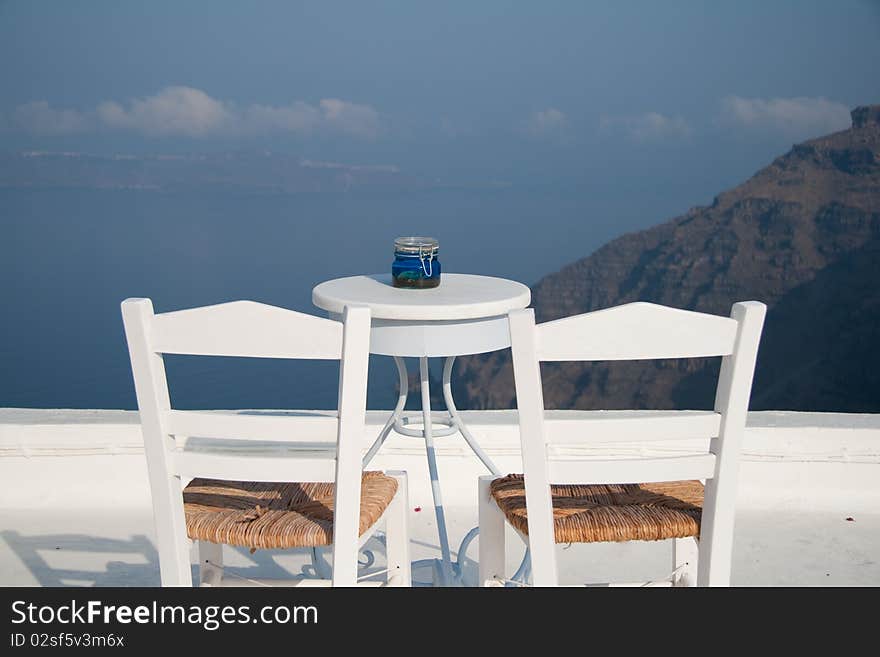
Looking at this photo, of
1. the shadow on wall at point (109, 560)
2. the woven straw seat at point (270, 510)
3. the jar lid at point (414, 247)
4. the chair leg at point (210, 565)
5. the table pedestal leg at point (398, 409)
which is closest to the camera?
the woven straw seat at point (270, 510)

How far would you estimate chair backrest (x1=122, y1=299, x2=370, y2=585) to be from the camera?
1.39 metres

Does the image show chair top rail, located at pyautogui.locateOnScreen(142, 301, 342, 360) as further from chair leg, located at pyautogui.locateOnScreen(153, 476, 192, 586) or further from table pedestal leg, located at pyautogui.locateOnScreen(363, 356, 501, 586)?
table pedestal leg, located at pyautogui.locateOnScreen(363, 356, 501, 586)

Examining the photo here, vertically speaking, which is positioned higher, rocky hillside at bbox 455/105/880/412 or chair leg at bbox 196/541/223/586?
rocky hillside at bbox 455/105/880/412

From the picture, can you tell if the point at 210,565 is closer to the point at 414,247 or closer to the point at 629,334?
the point at 414,247

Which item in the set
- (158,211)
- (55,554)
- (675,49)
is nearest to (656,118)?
(675,49)

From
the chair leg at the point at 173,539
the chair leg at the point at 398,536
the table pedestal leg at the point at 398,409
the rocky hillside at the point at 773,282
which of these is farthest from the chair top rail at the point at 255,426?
the rocky hillside at the point at 773,282

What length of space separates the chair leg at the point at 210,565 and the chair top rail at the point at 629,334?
3.08 ft

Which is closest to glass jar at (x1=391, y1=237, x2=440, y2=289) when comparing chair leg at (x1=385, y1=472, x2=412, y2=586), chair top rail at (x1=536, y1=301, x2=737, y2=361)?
chair leg at (x1=385, y1=472, x2=412, y2=586)

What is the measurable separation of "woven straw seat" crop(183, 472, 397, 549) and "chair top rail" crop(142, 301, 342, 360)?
1.15ft

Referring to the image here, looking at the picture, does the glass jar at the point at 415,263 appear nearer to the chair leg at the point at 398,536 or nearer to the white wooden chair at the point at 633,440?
the chair leg at the point at 398,536

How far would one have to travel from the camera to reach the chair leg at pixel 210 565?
6.24 ft

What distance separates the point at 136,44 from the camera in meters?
11.9

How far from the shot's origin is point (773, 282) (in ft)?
36.8
